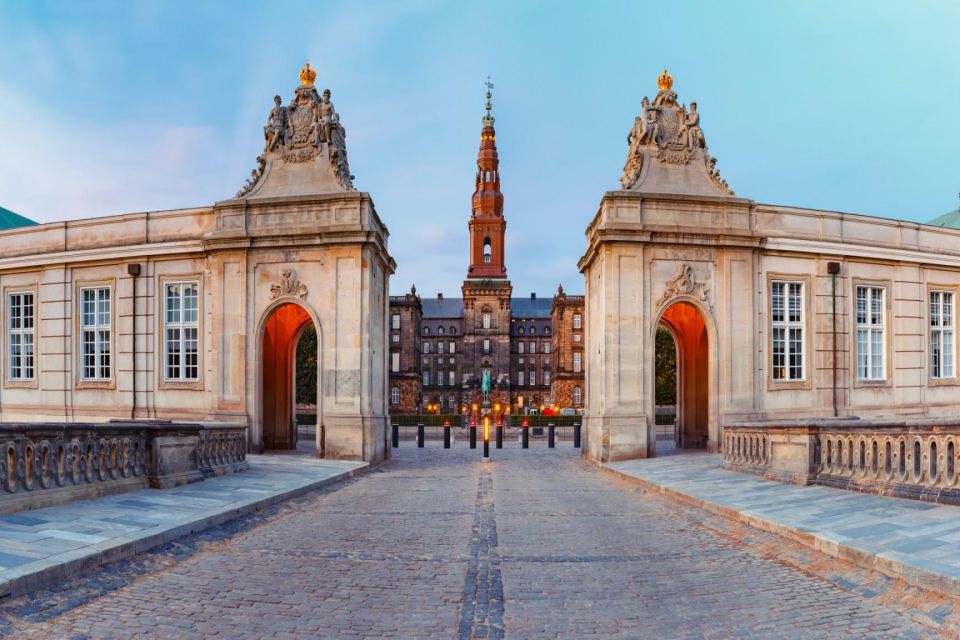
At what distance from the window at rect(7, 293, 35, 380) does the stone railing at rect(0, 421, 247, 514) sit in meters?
13.3

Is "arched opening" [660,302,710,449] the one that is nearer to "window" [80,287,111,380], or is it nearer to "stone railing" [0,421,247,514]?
"stone railing" [0,421,247,514]

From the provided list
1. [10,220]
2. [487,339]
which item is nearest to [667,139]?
[10,220]

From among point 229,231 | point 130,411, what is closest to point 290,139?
point 229,231

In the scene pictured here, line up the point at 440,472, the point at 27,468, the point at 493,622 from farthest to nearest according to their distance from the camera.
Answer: the point at 440,472 < the point at 27,468 < the point at 493,622

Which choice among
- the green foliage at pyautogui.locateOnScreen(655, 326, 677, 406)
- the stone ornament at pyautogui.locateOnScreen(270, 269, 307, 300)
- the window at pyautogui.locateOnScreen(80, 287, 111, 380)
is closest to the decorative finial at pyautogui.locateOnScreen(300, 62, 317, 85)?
the stone ornament at pyautogui.locateOnScreen(270, 269, 307, 300)

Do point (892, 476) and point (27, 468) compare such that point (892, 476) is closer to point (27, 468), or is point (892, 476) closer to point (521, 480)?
point (521, 480)

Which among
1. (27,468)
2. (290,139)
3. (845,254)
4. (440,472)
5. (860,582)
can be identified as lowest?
(440,472)

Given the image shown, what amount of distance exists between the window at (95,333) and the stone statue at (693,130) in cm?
1865

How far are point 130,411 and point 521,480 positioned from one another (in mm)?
12810

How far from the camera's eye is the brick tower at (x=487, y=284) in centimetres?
9994

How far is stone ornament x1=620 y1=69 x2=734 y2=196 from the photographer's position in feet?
69.5

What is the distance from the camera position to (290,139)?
21.1m

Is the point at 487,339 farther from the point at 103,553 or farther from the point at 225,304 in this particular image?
the point at 103,553

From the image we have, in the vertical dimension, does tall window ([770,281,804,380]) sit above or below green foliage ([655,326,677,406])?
above
